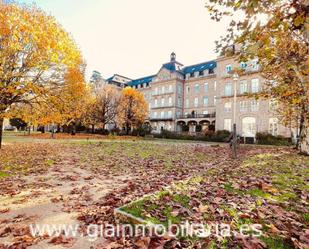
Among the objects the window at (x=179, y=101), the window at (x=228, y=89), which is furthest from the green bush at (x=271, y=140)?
the window at (x=179, y=101)

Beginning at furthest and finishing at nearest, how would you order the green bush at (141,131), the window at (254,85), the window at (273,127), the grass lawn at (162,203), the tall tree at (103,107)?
1. the green bush at (141,131)
2. the tall tree at (103,107)
3. the window at (254,85)
4. the window at (273,127)
5. the grass lawn at (162,203)

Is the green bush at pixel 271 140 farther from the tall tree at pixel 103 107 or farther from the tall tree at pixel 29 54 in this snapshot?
the tall tree at pixel 29 54

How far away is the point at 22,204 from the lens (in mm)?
4582

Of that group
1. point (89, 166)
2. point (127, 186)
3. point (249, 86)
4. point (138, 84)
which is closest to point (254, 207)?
point (127, 186)

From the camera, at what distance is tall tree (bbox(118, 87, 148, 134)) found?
3978cm

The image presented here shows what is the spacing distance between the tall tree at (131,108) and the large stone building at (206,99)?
951cm

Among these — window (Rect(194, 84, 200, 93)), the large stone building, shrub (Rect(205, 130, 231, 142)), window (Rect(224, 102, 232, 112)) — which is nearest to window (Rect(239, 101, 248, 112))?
the large stone building

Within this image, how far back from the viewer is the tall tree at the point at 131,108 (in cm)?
3978

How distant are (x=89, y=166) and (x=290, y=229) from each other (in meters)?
7.87

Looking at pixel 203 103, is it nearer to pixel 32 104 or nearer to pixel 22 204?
pixel 32 104

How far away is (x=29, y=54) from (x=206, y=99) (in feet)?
135

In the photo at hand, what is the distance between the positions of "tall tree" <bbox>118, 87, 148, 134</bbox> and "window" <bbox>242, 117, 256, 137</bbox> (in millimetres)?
18573

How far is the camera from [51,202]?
4758 mm

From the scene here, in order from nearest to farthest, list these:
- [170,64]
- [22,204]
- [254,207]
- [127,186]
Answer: [254,207], [22,204], [127,186], [170,64]
